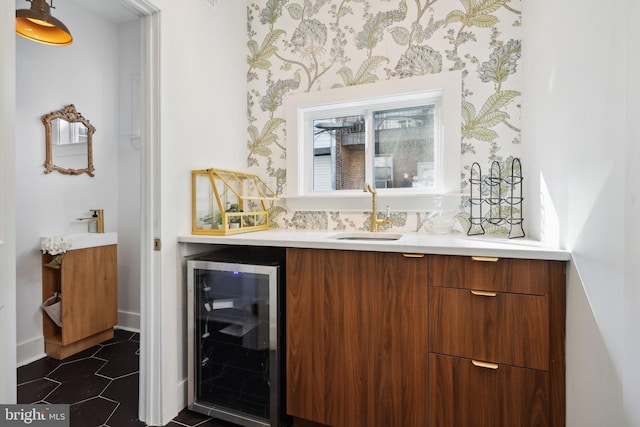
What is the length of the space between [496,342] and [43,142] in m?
3.21

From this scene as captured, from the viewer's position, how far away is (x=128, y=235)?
2.83 m

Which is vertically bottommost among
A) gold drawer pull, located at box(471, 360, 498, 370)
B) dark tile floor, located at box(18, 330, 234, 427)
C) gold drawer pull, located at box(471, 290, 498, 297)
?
dark tile floor, located at box(18, 330, 234, 427)

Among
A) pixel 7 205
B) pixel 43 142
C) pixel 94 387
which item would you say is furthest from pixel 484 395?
pixel 43 142

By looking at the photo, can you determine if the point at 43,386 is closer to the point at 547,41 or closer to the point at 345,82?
the point at 345,82

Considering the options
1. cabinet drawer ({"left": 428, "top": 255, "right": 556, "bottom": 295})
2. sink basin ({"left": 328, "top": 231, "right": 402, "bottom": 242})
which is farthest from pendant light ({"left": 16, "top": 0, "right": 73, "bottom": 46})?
cabinet drawer ({"left": 428, "top": 255, "right": 556, "bottom": 295})

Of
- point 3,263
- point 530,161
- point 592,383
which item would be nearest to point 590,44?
point 530,161

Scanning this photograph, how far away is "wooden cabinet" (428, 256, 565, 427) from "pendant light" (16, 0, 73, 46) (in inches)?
98.6

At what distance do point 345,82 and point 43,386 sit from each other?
2745 mm

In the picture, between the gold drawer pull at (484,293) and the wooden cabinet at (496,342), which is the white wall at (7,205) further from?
the gold drawer pull at (484,293)

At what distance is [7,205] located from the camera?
101cm

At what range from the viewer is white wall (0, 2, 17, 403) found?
0.97 meters

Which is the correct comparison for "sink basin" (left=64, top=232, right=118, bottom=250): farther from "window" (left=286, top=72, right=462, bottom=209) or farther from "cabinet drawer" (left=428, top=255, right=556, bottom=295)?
"cabinet drawer" (left=428, top=255, right=556, bottom=295)

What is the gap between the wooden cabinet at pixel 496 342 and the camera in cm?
114

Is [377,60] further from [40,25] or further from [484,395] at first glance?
[40,25]
